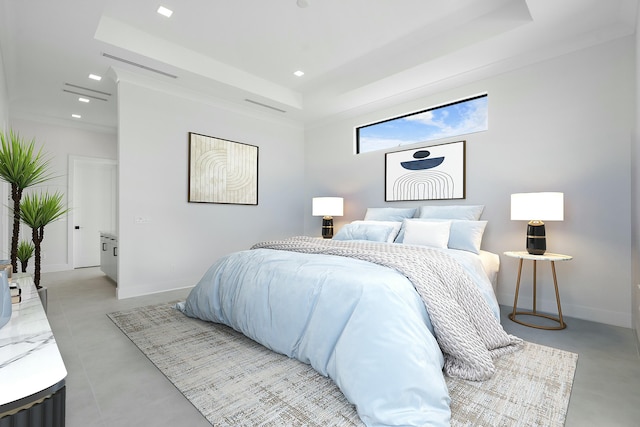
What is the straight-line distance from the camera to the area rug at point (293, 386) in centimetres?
153

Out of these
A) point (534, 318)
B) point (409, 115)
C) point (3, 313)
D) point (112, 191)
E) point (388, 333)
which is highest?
point (409, 115)

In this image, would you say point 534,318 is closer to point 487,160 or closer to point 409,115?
point 487,160

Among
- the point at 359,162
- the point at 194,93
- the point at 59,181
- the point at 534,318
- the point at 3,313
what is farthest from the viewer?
the point at 59,181

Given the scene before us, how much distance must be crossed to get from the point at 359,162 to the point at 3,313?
436 centimetres

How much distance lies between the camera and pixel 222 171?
4.66m

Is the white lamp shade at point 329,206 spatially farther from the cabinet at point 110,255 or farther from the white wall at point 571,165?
the cabinet at point 110,255

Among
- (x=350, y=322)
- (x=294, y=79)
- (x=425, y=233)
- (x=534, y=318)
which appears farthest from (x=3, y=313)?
(x=294, y=79)

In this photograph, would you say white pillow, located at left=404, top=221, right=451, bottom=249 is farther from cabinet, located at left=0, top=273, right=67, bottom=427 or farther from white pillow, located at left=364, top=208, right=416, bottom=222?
cabinet, located at left=0, top=273, right=67, bottom=427

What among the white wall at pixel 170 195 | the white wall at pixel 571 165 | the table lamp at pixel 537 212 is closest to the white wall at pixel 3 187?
the white wall at pixel 170 195

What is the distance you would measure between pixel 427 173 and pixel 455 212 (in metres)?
0.75

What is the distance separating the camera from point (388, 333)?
160cm

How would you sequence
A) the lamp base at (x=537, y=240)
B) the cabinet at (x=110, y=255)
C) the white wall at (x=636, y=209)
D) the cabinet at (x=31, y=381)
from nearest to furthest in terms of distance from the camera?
1. the cabinet at (x=31, y=381)
2. the white wall at (x=636, y=209)
3. the lamp base at (x=537, y=240)
4. the cabinet at (x=110, y=255)

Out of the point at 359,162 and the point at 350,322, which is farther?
the point at 359,162

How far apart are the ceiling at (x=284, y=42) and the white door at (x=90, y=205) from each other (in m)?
1.62
